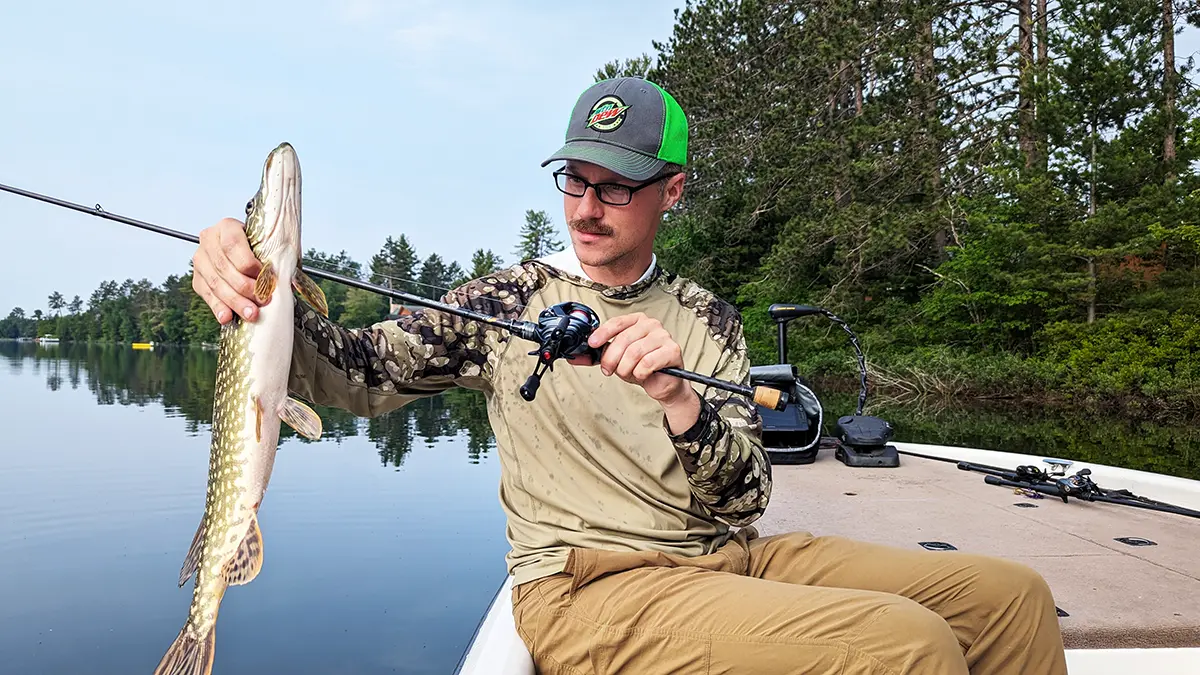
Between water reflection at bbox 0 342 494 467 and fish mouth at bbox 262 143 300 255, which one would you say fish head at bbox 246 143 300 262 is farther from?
water reflection at bbox 0 342 494 467

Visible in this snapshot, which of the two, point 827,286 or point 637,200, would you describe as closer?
point 637,200

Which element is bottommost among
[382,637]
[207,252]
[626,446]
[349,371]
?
[382,637]

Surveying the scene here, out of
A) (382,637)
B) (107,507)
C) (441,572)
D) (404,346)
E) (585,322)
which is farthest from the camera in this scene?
(107,507)

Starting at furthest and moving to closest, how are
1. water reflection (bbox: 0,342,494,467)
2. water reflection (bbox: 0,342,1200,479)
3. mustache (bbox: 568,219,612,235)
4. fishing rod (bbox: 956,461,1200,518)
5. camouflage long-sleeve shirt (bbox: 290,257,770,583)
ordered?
water reflection (bbox: 0,342,494,467), water reflection (bbox: 0,342,1200,479), fishing rod (bbox: 956,461,1200,518), mustache (bbox: 568,219,612,235), camouflage long-sleeve shirt (bbox: 290,257,770,583)

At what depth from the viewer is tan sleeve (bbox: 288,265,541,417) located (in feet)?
5.98

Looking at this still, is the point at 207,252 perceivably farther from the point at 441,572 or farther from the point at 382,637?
the point at 441,572

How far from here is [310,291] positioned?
1754 millimetres

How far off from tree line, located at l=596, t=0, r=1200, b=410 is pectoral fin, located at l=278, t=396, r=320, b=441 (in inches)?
727

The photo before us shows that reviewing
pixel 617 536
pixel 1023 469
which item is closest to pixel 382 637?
pixel 1023 469

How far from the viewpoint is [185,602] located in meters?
6.58

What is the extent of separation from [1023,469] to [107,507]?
9585 mm

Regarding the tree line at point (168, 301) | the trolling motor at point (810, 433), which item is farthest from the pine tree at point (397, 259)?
the trolling motor at point (810, 433)

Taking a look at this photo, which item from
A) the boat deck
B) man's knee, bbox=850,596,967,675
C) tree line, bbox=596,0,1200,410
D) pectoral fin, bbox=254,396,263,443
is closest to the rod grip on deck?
man's knee, bbox=850,596,967,675

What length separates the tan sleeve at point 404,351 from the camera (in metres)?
1.82
